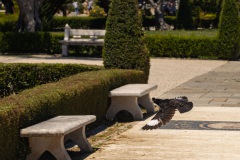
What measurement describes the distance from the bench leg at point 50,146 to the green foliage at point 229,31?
16539 mm

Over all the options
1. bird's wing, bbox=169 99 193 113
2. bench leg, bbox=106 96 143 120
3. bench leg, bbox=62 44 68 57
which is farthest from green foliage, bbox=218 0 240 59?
bird's wing, bbox=169 99 193 113

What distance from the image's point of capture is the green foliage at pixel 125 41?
525 inches

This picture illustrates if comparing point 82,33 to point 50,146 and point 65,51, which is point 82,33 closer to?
point 65,51

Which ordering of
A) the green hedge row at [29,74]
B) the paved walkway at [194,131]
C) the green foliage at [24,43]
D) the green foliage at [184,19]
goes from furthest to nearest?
1. the green foliage at [184,19]
2. the green foliage at [24,43]
3. the green hedge row at [29,74]
4. the paved walkway at [194,131]

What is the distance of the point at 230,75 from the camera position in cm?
1906

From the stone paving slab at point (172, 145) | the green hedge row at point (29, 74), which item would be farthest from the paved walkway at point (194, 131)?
the green hedge row at point (29, 74)

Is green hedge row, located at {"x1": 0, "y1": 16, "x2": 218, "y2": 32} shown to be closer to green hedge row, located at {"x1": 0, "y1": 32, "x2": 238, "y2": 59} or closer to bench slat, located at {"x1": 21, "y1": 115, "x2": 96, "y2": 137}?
green hedge row, located at {"x1": 0, "y1": 32, "x2": 238, "y2": 59}

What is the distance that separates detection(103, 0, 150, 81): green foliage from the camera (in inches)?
525

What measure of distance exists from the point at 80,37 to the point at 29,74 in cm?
Result: 1286

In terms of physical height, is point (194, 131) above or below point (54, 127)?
below

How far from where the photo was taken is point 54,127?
7.72 metres

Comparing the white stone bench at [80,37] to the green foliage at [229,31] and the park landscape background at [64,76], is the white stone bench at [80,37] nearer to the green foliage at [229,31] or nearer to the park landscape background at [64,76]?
the park landscape background at [64,76]

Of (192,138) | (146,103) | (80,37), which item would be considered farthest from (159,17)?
(192,138)

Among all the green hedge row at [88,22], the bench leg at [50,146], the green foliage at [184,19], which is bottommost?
the green hedge row at [88,22]
